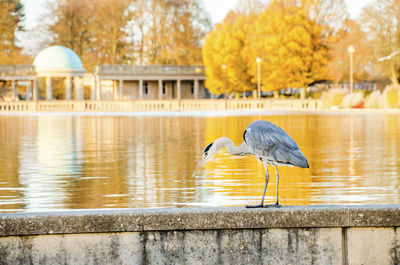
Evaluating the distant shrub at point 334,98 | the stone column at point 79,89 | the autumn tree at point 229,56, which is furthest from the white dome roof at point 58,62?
the distant shrub at point 334,98

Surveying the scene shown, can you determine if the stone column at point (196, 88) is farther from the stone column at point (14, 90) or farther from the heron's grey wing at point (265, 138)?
the heron's grey wing at point (265, 138)

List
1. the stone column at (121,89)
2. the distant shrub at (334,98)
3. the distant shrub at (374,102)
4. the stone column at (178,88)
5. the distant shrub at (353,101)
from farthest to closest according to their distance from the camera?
1. the stone column at (178,88)
2. the stone column at (121,89)
3. the distant shrub at (334,98)
4. the distant shrub at (353,101)
5. the distant shrub at (374,102)

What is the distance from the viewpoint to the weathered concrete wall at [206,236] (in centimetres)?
652

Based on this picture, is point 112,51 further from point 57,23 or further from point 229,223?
point 229,223

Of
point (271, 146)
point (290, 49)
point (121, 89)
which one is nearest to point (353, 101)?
point (290, 49)

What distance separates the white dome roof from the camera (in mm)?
93438

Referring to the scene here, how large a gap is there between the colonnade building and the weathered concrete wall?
290 feet

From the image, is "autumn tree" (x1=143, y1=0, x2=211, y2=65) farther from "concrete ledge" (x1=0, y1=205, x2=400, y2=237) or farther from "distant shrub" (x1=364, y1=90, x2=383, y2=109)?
"concrete ledge" (x1=0, y1=205, x2=400, y2=237)

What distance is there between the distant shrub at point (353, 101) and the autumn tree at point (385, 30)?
13.3 m

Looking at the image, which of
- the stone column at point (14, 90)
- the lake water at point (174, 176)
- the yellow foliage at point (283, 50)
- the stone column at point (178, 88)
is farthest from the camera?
the stone column at point (178, 88)

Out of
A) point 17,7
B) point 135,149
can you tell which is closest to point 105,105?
point 17,7

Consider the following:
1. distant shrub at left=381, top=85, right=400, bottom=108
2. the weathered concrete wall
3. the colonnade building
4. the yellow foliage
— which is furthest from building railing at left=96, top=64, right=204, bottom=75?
the weathered concrete wall

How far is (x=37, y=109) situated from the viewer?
7812 centimetres

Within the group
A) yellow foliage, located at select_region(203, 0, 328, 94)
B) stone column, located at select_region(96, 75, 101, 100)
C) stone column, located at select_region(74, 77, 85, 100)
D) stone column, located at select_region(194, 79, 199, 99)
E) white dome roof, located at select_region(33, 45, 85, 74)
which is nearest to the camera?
yellow foliage, located at select_region(203, 0, 328, 94)
